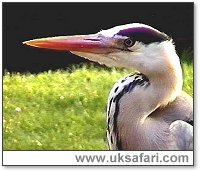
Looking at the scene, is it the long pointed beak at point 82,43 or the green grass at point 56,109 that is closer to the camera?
the long pointed beak at point 82,43

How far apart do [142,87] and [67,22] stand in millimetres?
475

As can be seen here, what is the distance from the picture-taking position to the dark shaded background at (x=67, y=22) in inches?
110

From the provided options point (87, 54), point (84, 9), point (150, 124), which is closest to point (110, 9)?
point (84, 9)

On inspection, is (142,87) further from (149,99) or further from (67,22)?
(67,22)

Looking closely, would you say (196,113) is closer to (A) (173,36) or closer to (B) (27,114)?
(A) (173,36)

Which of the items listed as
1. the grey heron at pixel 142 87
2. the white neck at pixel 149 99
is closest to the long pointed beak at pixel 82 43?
the grey heron at pixel 142 87

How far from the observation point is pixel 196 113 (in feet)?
9.00

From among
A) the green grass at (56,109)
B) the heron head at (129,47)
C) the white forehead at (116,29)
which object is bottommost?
the green grass at (56,109)

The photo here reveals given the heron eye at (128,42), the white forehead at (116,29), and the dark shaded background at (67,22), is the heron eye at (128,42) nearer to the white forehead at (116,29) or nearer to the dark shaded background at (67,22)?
the white forehead at (116,29)

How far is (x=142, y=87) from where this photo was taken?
2555mm

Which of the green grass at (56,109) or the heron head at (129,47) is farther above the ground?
the heron head at (129,47)

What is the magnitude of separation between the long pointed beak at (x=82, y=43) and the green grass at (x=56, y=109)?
22cm

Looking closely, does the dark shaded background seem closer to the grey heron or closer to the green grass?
the green grass

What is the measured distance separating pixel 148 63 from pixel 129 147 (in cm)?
31
